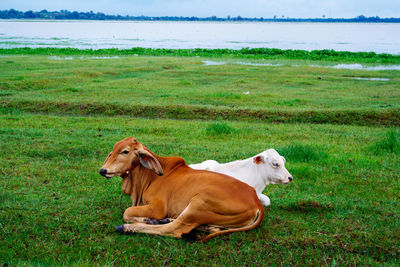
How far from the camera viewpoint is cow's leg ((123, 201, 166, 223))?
499 centimetres

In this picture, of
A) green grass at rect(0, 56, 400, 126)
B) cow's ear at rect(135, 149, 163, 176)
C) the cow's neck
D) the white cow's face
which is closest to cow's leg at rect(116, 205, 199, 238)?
the cow's neck

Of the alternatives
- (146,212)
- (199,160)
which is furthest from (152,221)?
(199,160)

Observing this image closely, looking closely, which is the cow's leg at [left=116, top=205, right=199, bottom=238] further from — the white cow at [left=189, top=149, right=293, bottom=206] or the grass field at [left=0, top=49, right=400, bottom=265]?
the white cow at [left=189, top=149, right=293, bottom=206]

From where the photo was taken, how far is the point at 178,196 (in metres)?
4.98

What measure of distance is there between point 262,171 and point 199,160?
2.51m

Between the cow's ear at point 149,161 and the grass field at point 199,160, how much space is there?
32.9 inches

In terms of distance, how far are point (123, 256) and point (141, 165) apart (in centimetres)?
139

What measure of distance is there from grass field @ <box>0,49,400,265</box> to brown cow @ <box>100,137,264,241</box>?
20 centimetres

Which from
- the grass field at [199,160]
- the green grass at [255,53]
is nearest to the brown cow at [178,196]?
the grass field at [199,160]

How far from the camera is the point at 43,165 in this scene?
764cm

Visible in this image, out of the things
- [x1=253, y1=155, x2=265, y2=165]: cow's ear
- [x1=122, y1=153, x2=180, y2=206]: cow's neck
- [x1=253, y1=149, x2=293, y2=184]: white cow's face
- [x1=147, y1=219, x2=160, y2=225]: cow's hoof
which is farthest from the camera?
[x1=253, y1=155, x2=265, y2=165]: cow's ear

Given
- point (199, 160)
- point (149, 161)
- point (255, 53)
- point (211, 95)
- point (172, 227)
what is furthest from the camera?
point (255, 53)

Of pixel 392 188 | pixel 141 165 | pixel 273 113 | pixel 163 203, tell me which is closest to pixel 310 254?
pixel 163 203

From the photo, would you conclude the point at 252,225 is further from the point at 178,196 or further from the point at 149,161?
the point at 149,161
